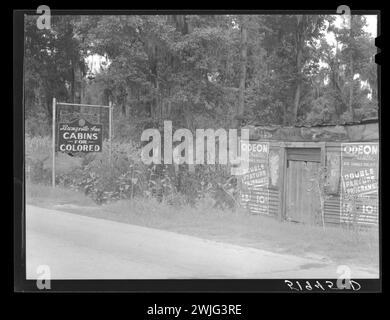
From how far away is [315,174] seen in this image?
675 centimetres

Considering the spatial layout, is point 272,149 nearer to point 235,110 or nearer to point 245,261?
point 235,110

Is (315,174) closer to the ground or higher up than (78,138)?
closer to the ground

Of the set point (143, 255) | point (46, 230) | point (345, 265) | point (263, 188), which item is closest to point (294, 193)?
point (263, 188)

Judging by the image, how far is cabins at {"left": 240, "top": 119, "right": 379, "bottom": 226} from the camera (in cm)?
654

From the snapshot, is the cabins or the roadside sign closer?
the cabins

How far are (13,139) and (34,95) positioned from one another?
410 millimetres

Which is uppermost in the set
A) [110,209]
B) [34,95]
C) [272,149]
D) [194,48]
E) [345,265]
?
[194,48]

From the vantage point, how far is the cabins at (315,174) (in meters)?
6.54

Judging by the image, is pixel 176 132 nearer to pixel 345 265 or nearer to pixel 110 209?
pixel 110 209

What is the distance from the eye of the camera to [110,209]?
685 centimetres

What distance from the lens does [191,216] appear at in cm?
680

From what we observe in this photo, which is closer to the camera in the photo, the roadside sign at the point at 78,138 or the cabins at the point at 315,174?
the cabins at the point at 315,174

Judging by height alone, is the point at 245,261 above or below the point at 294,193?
below

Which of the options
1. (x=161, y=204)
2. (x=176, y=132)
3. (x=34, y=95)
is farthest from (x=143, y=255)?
(x=34, y=95)
